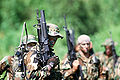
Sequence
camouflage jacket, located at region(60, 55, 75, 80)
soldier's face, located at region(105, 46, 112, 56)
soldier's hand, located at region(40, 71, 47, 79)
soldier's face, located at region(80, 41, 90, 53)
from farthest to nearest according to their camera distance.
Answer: soldier's face, located at region(105, 46, 112, 56), soldier's face, located at region(80, 41, 90, 53), camouflage jacket, located at region(60, 55, 75, 80), soldier's hand, located at region(40, 71, 47, 79)

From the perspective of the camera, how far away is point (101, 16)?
31641 mm

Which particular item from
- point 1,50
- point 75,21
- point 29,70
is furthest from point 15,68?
point 75,21

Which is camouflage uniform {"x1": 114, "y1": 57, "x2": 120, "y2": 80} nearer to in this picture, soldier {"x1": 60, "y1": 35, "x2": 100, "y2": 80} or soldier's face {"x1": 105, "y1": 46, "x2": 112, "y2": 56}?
soldier's face {"x1": 105, "y1": 46, "x2": 112, "y2": 56}

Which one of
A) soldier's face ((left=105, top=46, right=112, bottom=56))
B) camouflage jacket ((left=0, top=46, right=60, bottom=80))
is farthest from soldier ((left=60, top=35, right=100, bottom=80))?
soldier's face ((left=105, top=46, right=112, bottom=56))

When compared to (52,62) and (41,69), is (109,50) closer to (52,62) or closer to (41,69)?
(52,62)

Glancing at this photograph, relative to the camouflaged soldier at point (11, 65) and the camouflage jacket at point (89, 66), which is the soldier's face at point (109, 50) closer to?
the camouflage jacket at point (89, 66)

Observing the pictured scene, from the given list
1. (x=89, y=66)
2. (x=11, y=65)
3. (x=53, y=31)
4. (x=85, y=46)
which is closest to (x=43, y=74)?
(x=11, y=65)

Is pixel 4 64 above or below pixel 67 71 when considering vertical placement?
above

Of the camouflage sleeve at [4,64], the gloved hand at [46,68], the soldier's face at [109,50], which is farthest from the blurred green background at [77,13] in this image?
the gloved hand at [46,68]

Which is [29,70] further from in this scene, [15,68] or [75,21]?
[75,21]

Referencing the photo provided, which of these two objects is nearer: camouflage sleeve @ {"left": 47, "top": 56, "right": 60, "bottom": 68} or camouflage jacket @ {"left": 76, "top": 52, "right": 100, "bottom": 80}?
camouflage sleeve @ {"left": 47, "top": 56, "right": 60, "bottom": 68}

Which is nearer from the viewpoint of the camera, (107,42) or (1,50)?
(107,42)

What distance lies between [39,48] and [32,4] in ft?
77.7

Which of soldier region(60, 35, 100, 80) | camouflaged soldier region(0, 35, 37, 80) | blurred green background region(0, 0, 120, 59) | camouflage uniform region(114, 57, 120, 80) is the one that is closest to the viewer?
camouflaged soldier region(0, 35, 37, 80)
